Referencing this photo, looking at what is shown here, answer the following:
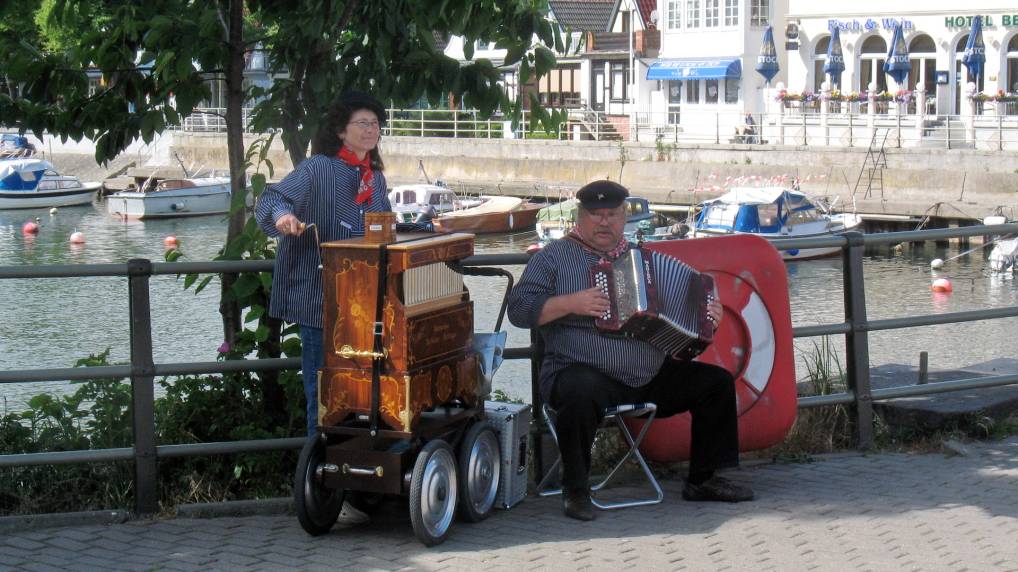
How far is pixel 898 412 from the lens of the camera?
746 cm

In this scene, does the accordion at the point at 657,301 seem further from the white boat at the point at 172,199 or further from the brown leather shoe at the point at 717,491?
the white boat at the point at 172,199

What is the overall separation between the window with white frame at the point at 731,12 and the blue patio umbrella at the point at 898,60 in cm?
880

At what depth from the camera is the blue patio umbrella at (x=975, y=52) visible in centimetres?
4425

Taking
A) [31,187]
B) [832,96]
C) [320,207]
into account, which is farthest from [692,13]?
[320,207]

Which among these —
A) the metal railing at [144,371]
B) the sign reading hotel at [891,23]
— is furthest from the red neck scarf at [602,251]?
the sign reading hotel at [891,23]

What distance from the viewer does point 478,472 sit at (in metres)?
5.78

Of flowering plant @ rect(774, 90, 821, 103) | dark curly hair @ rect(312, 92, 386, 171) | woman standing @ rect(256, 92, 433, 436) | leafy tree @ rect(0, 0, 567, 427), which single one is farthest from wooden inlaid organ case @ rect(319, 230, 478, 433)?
flowering plant @ rect(774, 90, 821, 103)

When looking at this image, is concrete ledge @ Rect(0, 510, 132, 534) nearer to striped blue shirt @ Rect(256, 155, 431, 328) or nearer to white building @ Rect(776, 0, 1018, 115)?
striped blue shirt @ Rect(256, 155, 431, 328)

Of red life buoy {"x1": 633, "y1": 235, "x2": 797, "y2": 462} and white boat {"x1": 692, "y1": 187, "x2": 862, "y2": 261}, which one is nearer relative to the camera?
red life buoy {"x1": 633, "y1": 235, "x2": 797, "y2": 462}

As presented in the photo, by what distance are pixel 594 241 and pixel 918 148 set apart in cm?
3658

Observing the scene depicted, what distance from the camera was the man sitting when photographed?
19.3ft

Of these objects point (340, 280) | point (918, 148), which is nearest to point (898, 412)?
point (340, 280)

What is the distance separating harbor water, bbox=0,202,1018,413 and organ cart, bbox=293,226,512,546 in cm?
208

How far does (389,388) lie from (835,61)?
45.5m
